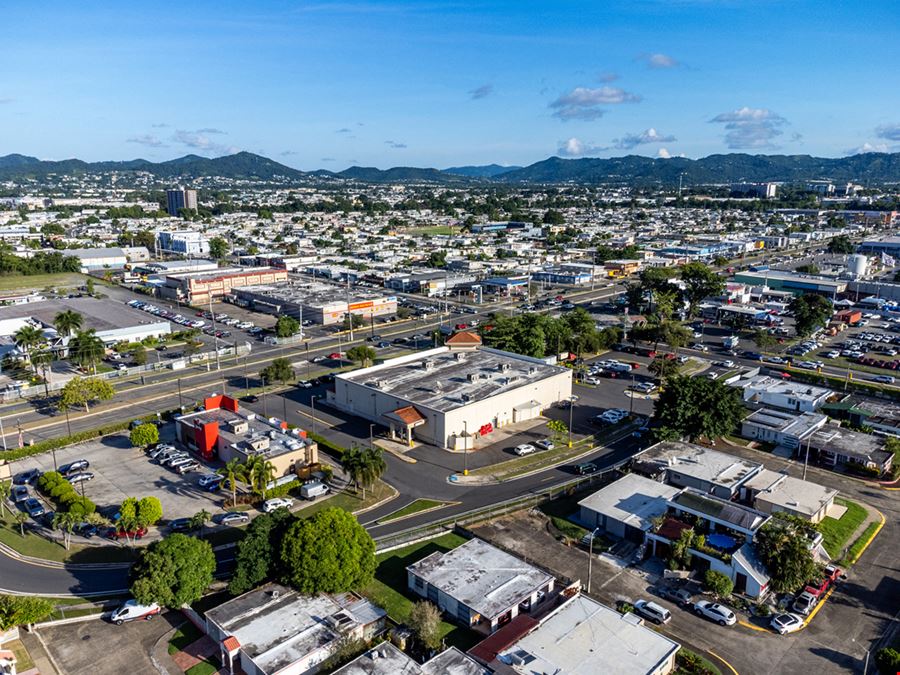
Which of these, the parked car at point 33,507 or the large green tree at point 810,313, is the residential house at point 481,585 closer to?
the parked car at point 33,507

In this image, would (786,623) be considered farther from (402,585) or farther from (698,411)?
(698,411)

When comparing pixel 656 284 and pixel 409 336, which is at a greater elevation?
pixel 656 284

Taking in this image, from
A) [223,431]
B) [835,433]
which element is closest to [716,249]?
[835,433]

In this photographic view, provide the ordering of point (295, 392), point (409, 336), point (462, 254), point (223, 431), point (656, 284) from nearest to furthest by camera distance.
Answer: point (223, 431), point (295, 392), point (409, 336), point (656, 284), point (462, 254)

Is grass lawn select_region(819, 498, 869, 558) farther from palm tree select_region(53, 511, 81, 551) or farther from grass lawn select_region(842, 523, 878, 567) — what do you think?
palm tree select_region(53, 511, 81, 551)

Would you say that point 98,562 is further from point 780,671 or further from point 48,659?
point 780,671

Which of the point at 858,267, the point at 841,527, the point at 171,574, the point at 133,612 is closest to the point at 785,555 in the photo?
the point at 841,527

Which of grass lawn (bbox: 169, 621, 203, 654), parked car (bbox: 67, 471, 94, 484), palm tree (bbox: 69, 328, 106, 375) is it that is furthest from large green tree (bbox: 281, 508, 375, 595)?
palm tree (bbox: 69, 328, 106, 375)
